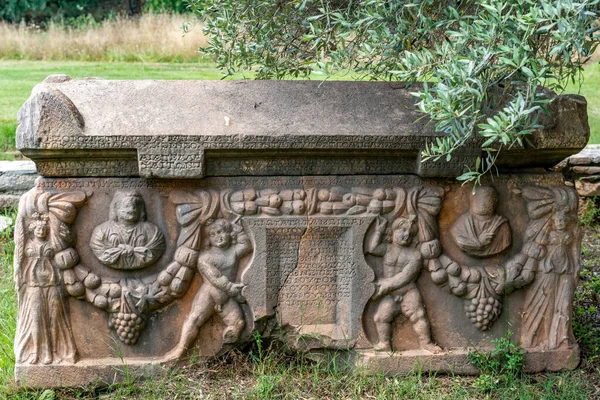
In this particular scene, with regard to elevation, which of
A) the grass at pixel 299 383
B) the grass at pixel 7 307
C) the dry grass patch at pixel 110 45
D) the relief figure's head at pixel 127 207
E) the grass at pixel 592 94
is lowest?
the grass at pixel 299 383

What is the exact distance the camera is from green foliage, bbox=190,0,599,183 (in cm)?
235

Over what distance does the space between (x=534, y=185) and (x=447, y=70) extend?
102 cm

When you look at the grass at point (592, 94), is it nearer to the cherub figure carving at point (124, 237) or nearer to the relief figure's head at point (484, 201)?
the relief figure's head at point (484, 201)

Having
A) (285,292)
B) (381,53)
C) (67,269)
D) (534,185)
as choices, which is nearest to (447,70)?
(381,53)

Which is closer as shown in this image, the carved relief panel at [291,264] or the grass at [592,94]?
the carved relief panel at [291,264]

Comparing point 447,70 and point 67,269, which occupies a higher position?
point 447,70

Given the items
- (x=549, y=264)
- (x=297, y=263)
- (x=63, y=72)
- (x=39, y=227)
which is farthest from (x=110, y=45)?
(x=549, y=264)

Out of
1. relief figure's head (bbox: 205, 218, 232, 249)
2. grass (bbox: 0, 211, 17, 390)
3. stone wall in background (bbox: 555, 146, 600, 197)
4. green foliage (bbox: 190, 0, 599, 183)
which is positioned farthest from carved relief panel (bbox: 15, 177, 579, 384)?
stone wall in background (bbox: 555, 146, 600, 197)

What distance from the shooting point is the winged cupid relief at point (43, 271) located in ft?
9.77

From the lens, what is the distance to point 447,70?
2482 millimetres

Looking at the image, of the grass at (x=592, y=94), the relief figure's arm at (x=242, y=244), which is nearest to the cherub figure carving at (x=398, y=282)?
the relief figure's arm at (x=242, y=244)

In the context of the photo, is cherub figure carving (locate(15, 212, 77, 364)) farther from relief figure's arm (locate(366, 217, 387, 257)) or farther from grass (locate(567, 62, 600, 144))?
grass (locate(567, 62, 600, 144))

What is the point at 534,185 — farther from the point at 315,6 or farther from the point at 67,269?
the point at 67,269

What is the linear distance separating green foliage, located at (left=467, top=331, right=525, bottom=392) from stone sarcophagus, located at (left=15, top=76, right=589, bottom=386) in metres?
0.06
